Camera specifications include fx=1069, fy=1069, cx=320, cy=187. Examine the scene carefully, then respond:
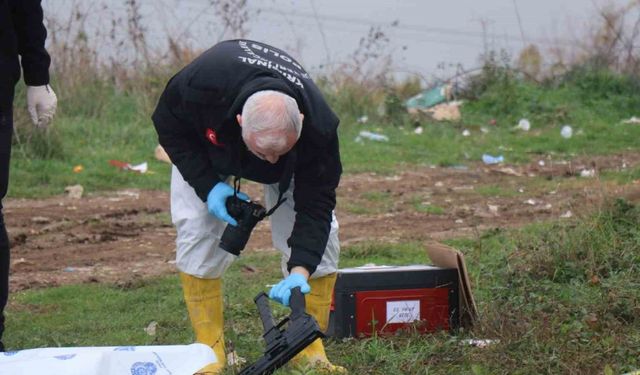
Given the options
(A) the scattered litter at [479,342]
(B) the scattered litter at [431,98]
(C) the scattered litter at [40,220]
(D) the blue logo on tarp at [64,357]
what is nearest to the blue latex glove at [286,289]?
(D) the blue logo on tarp at [64,357]

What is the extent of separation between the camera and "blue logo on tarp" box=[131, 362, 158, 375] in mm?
3234

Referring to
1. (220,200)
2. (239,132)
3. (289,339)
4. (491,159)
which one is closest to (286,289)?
(289,339)

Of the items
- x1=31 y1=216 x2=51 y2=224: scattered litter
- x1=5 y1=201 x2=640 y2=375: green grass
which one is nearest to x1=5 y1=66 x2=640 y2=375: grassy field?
x1=5 y1=201 x2=640 y2=375: green grass

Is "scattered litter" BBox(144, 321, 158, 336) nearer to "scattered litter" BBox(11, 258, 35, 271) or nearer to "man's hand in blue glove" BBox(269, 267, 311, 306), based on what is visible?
"man's hand in blue glove" BBox(269, 267, 311, 306)

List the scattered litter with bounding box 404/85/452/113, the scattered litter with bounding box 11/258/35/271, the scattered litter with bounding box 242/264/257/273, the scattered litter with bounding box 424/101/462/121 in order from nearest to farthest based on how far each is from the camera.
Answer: the scattered litter with bounding box 242/264/257/273 < the scattered litter with bounding box 11/258/35/271 < the scattered litter with bounding box 424/101/462/121 < the scattered litter with bounding box 404/85/452/113

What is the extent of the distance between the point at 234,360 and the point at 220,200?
0.60 meters

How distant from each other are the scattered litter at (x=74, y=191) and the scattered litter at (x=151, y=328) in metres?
3.22

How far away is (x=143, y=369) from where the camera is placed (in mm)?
3246

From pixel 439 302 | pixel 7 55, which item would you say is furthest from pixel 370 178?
pixel 7 55

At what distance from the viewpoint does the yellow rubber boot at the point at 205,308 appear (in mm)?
3904

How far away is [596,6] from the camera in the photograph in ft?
42.2

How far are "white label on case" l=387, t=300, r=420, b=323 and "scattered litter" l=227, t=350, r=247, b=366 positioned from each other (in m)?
0.66

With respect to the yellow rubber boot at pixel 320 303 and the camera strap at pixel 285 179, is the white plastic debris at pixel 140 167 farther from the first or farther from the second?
the camera strap at pixel 285 179

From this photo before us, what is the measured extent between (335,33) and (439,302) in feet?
41.6
